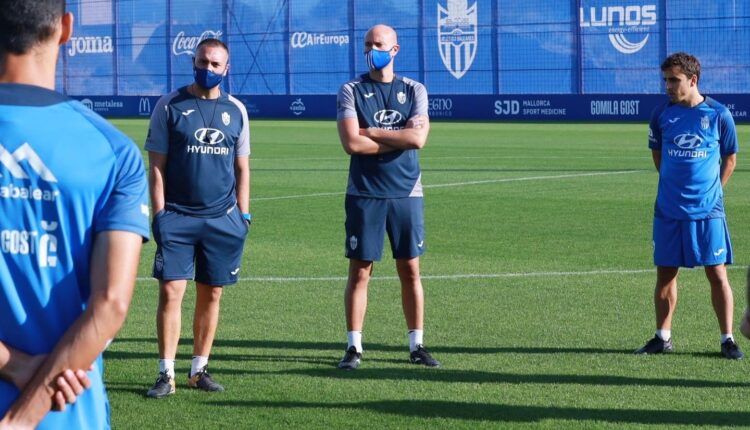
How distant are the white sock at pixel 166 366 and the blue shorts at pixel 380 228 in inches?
56.5

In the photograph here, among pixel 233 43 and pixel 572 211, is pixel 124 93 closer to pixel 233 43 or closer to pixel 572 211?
pixel 233 43

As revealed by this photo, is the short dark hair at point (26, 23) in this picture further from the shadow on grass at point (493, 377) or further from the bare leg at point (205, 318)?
the shadow on grass at point (493, 377)

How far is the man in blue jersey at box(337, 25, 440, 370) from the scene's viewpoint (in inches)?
316

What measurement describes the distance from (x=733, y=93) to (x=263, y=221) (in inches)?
1075

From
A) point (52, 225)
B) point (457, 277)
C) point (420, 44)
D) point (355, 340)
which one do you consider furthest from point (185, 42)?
point (52, 225)

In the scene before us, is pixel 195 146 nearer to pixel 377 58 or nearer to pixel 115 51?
pixel 377 58

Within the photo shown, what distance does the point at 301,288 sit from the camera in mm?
10820

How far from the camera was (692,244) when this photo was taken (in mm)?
8320

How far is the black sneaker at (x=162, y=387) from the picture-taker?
23.4 feet

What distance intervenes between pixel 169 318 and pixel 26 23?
4396 mm

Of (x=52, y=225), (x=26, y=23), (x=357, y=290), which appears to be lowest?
(x=357, y=290)

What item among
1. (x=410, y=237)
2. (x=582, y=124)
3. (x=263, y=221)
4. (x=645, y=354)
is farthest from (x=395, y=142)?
(x=582, y=124)

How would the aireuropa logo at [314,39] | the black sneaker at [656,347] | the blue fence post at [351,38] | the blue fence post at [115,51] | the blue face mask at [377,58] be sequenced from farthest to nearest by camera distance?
the blue fence post at [115,51]
the aireuropa logo at [314,39]
the blue fence post at [351,38]
the black sneaker at [656,347]
the blue face mask at [377,58]

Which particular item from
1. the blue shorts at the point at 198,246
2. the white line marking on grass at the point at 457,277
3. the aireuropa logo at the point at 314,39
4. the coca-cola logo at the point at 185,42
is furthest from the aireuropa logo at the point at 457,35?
the blue shorts at the point at 198,246
